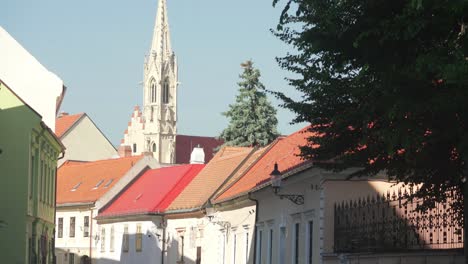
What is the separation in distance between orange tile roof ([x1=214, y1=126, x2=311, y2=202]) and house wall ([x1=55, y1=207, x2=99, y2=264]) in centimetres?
2289

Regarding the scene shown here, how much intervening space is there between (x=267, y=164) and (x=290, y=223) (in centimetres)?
864

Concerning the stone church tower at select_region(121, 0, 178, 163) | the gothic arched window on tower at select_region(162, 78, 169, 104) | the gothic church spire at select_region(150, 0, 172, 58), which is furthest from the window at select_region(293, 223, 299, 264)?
the gothic arched window on tower at select_region(162, 78, 169, 104)

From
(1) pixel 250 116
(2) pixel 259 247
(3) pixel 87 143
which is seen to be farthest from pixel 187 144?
(2) pixel 259 247

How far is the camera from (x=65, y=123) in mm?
88438

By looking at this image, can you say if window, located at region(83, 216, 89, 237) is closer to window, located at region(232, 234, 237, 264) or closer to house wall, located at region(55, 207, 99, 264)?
house wall, located at region(55, 207, 99, 264)

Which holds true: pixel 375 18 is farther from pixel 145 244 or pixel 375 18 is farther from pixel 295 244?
pixel 145 244

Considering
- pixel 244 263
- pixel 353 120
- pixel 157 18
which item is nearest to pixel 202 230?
pixel 244 263

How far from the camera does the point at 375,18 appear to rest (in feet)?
52.8

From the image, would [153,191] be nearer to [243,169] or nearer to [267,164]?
[243,169]

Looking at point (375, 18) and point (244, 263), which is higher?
point (375, 18)

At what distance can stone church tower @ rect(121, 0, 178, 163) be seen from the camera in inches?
6403

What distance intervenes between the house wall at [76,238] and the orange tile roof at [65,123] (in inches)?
592

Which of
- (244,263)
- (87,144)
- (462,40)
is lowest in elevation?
(244,263)

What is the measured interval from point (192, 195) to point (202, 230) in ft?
14.2
